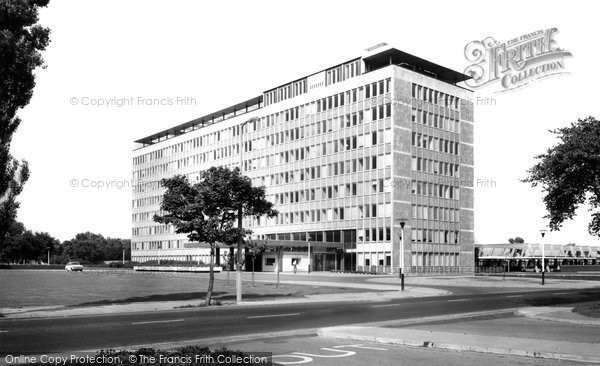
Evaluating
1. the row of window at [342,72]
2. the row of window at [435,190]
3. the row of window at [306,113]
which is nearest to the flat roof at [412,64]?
the row of window at [342,72]

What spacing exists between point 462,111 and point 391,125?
17.0m

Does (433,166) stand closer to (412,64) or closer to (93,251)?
(412,64)

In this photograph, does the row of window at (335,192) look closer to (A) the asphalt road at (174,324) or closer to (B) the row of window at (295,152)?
(B) the row of window at (295,152)

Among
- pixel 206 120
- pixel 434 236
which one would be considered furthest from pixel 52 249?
pixel 434 236

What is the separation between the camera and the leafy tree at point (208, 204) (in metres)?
25.8

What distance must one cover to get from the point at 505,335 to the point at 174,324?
9.23 metres

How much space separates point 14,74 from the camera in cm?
2019

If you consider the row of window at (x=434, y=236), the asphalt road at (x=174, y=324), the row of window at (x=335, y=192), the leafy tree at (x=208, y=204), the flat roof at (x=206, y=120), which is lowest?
the asphalt road at (x=174, y=324)

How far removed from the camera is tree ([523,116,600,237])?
20.8m

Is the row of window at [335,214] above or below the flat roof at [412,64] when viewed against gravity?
below

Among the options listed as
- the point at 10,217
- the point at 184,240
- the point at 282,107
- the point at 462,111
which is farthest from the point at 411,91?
the point at 10,217

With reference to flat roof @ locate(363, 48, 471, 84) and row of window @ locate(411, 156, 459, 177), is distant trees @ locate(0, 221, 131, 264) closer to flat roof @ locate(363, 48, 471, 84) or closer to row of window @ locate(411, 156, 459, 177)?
flat roof @ locate(363, 48, 471, 84)

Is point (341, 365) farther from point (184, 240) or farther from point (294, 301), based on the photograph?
point (184, 240)

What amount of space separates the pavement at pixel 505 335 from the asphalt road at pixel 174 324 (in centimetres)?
242
